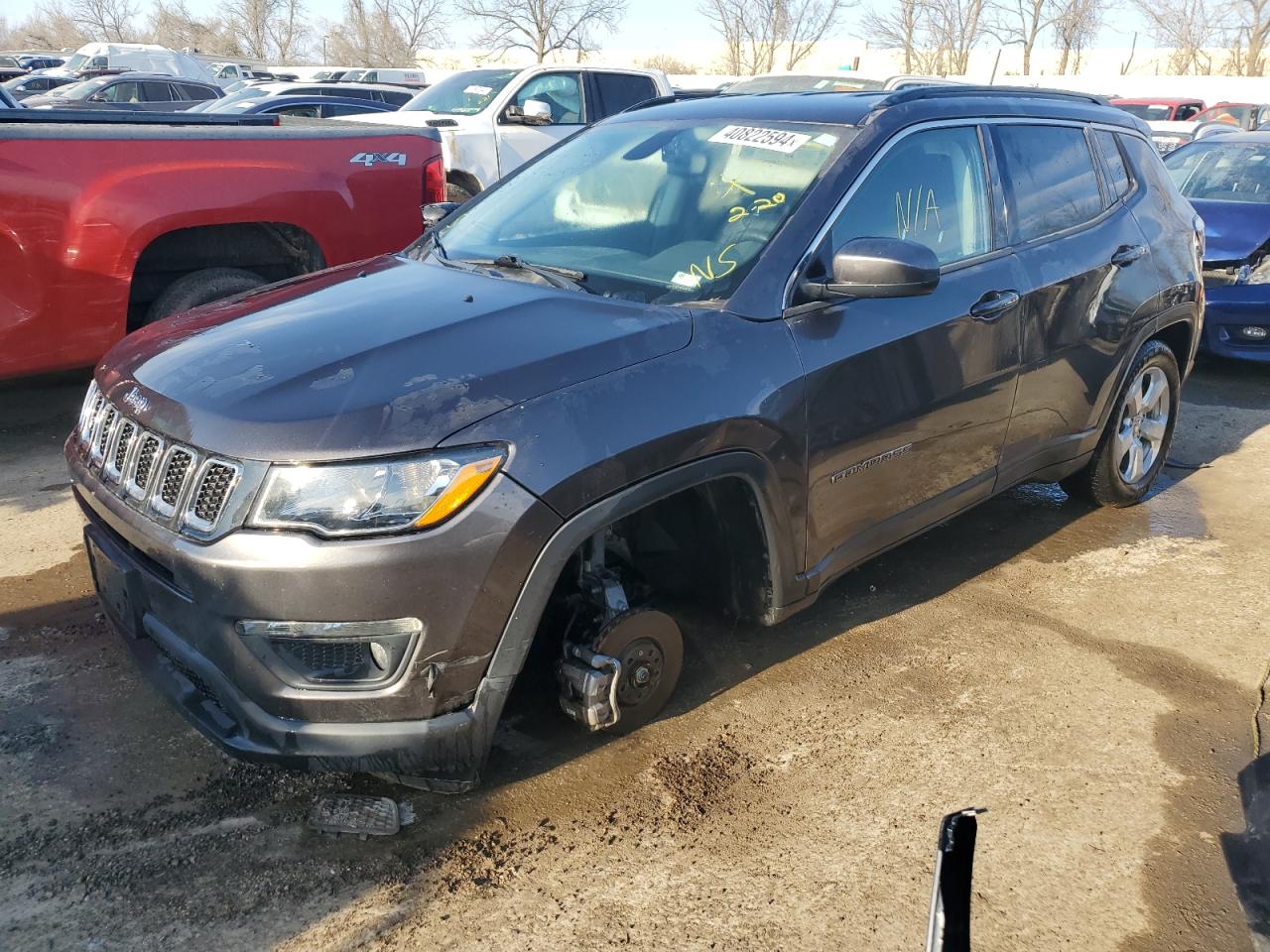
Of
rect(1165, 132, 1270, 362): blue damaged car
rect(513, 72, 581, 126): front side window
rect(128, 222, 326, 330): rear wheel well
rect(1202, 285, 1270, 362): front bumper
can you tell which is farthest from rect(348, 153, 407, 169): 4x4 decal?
rect(1202, 285, 1270, 362): front bumper

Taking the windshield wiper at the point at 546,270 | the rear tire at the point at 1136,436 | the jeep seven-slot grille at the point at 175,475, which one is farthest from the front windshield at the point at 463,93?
the jeep seven-slot grille at the point at 175,475

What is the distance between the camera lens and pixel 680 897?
8.55 feet

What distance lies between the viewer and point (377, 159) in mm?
6152

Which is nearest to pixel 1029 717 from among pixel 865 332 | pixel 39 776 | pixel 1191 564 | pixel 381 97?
pixel 865 332

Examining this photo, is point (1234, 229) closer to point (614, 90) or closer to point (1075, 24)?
point (614, 90)

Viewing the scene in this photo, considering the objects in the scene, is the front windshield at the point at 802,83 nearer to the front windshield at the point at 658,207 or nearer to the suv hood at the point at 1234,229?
the suv hood at the point at 1234,229

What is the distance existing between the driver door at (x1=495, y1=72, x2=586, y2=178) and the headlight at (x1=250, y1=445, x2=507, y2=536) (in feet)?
24.0

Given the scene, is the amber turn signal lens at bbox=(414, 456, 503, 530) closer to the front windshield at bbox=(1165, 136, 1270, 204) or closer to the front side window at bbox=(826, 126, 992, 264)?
the front side window at bbox=(826, 126, 992, 264)

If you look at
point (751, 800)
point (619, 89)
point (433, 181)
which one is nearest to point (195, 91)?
point (619, 89)

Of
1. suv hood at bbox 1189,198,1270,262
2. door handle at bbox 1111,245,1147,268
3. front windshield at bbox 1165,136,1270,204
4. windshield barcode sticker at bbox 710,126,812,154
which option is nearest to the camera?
windshield barcode sticker at bbox 710,126,812,154

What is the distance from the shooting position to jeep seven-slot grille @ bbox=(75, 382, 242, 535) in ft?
8.23

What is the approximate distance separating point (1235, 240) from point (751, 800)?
6746 mm

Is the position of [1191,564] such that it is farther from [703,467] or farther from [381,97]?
[381,97]

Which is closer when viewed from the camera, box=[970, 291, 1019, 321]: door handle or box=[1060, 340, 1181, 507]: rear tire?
box=[970, 291, 1019, 321]: door handle
